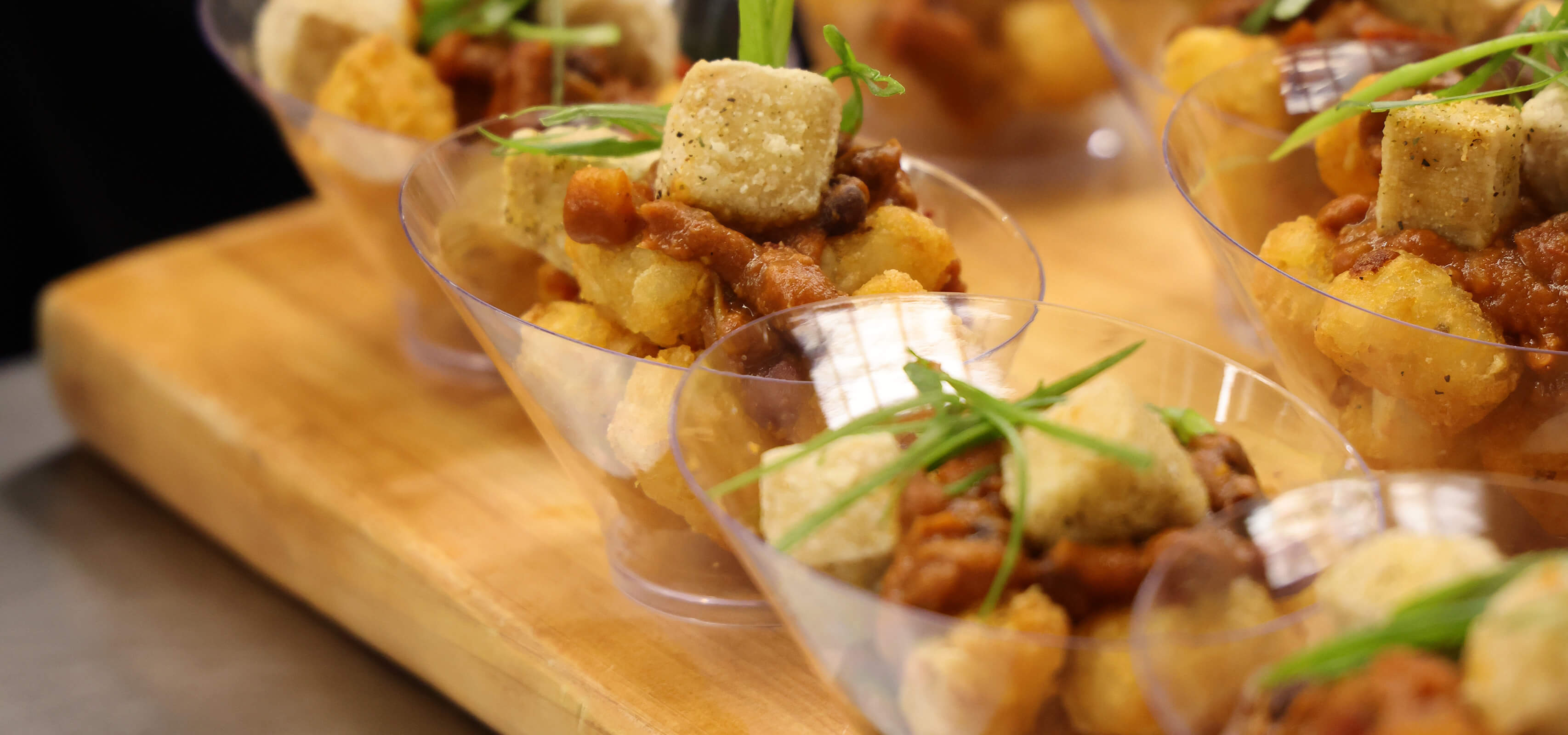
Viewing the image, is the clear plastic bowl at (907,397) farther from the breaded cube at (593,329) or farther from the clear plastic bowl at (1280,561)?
the breaded cube at (593,329)

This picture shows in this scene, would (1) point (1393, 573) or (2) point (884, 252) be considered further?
(2) point (884, 252)

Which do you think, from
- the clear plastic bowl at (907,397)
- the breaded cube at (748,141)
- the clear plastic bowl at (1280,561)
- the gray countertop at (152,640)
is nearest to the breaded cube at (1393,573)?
the clear plastic bowl at (1280,561)

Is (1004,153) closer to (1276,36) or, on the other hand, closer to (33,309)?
(1276,36)

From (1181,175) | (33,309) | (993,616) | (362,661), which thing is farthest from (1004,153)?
(33,309)

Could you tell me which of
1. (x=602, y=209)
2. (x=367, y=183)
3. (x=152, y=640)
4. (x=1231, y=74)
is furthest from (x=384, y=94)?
(x=1231, y=74)

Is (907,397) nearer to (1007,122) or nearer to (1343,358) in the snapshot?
(1343,358)

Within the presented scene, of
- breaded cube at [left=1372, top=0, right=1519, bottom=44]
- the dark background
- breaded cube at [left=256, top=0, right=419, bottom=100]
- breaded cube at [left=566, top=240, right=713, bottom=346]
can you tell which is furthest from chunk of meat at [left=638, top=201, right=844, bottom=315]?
the dark background
